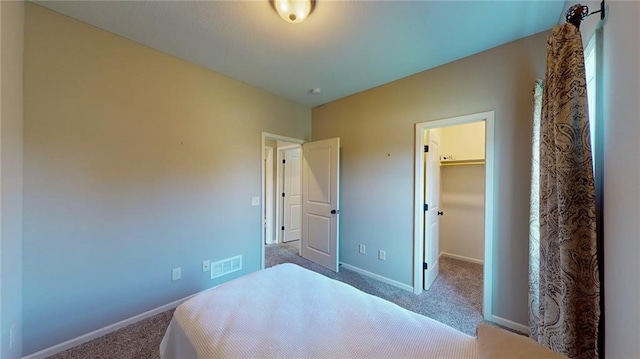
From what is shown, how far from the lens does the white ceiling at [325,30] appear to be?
1675 millimetres

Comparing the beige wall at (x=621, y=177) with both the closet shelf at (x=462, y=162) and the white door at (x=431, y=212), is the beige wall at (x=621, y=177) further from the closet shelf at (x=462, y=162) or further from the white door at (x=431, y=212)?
the closet shelf at (x=462, y=162)

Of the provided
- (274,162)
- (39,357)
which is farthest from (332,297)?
(274,162)

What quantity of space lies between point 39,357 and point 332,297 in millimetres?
2240

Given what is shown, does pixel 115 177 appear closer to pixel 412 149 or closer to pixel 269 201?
pixel 269 201

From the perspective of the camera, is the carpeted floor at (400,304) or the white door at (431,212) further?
the white door at (431,212)

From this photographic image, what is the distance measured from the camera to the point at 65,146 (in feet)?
5.81

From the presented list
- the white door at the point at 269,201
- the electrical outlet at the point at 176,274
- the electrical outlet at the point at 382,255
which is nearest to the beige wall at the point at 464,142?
the electrical outlet at the point at 382,255

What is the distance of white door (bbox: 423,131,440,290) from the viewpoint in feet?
8.88

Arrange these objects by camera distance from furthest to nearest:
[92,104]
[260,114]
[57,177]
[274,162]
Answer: [274,162] < [260,114] < [92,104] < [57,177]

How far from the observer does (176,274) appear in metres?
2.36

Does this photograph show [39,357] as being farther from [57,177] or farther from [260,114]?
[260,114]

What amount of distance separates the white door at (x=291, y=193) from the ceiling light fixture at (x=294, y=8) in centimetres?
310

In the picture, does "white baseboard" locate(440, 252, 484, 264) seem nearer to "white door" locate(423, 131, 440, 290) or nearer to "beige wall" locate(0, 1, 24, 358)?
"white door" locate(423, 131, 440, 290)

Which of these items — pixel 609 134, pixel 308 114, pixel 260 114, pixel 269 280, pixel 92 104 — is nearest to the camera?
pixel 609 134
